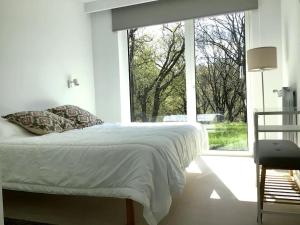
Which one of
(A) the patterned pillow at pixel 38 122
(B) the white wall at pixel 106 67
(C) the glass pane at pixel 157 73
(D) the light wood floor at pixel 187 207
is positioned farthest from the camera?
(B) the white wall at pixel 106 67

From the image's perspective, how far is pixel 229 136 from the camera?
401 cm

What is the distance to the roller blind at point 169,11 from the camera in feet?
12.2

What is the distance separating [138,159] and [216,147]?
8.32 feet

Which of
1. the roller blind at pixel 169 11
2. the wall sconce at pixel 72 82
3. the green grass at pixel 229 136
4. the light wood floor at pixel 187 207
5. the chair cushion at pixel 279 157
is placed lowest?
the light wood floor at pixel 187 207

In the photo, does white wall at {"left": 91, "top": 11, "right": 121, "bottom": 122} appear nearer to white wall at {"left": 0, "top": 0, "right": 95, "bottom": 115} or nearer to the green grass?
white wall at {"left": 0, "top": 0, "right": 95, "bottom": 115}

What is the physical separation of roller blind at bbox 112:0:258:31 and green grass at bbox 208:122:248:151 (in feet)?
5.09

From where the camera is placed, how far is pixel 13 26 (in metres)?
3.16

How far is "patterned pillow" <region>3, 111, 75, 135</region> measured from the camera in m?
2.74

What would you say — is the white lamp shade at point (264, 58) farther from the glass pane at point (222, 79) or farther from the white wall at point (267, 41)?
the glass pane at point (222, 79)

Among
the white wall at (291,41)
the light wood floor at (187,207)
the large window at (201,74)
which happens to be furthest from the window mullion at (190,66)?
the light wood floor at (187,207)

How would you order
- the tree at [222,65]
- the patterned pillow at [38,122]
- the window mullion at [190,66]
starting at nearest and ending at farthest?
the patterned pillow at [38,122], the tree at [222,65], the window mullion at [190,66]

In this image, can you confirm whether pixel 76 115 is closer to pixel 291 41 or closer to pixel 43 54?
pixel 43 54

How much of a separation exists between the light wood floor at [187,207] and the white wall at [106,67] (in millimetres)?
1986

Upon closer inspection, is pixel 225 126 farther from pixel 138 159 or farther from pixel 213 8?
pixel 138 159
